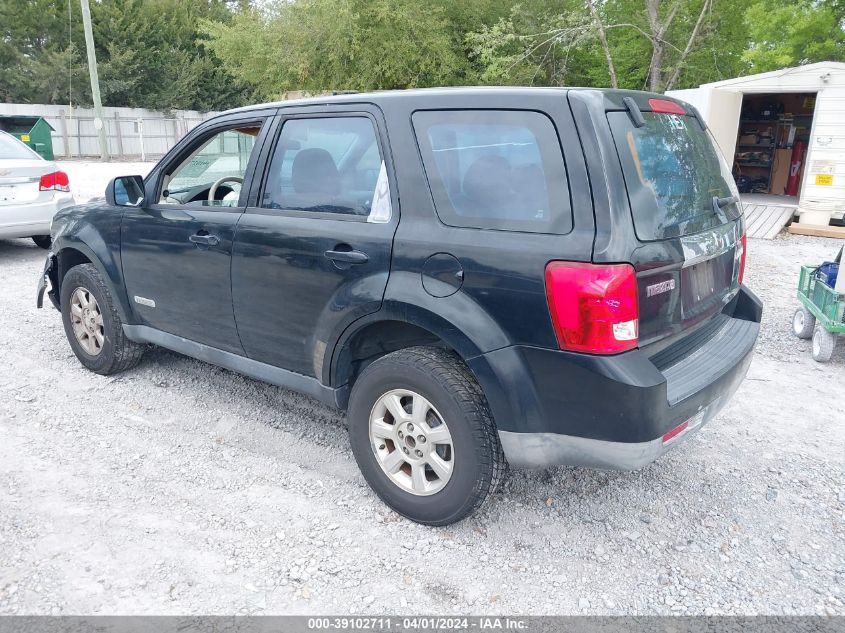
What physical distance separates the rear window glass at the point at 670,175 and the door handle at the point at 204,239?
221 cm

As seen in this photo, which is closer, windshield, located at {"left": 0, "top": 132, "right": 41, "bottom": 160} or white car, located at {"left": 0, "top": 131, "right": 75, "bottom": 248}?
white car, located at {"left": 0, "top": 131, "right": 75, "bottom": 248}

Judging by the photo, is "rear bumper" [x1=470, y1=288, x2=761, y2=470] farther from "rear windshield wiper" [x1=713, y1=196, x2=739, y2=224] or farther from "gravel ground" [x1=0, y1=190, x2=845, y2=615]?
"rear windshield wiper" [x1=713, y1=196, x2=739, y2=224]

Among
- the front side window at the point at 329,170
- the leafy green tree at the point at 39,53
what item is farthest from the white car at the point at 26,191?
the leafy green tree at the point at 39,53

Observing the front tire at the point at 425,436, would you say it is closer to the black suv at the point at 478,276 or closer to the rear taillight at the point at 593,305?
the black suv at the point at 478,276

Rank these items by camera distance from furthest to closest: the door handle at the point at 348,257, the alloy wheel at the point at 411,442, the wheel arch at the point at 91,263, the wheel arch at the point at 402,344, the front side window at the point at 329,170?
the wheel arch at the point at 91,263
the front side window at the point at 329,170
the door handle at the point at 348,257
the alloy wheel at the point at 411,442
the wheel arch at the point at 402,344

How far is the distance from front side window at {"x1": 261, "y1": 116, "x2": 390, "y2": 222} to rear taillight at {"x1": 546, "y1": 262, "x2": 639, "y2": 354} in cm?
93

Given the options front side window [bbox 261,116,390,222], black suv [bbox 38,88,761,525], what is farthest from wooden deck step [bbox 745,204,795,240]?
front side window [bbox 261,116,390,222]

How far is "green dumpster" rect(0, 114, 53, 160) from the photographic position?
59.6ft

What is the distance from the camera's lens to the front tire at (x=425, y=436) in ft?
9.33

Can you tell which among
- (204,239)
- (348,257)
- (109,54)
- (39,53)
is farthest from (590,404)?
(39,53)

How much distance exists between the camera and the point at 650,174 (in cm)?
276

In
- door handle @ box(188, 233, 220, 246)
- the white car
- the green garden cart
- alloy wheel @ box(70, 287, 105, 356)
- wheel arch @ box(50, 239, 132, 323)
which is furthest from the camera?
the white car

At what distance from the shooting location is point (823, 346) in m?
5.34

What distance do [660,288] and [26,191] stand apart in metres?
8.11
